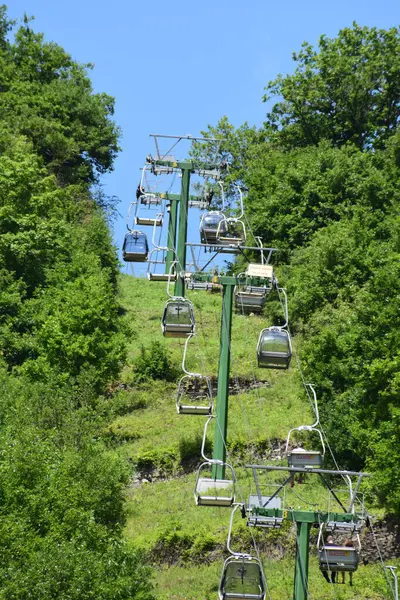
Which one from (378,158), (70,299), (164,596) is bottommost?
(164,596)

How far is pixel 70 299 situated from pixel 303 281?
794cm

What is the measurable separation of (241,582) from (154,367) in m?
22.9

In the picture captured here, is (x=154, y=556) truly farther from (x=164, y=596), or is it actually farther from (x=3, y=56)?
(x=3, y=56)

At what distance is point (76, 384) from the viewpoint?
4572 cm

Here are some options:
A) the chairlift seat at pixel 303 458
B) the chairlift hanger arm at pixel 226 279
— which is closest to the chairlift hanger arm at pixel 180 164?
the chairlift hanger arm at pixel 226 279

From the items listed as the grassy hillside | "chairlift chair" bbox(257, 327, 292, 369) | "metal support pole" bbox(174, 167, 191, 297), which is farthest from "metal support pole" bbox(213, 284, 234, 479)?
"chairlift chair" bbox(257, 327, 292, 369)

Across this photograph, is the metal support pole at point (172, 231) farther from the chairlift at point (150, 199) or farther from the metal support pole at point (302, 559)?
the metal support pole at point (302, 559)

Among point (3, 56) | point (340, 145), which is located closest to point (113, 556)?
point (340, 145)

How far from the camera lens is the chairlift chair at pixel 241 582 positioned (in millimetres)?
25656

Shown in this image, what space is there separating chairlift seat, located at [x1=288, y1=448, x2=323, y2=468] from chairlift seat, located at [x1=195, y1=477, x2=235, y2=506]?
3657 mm

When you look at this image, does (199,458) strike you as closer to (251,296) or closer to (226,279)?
(226,279)

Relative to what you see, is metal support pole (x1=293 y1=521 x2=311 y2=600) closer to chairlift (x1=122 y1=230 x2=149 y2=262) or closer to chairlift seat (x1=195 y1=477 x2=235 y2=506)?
chairlift seat (x1=195 y1=477 x2=235 y2=506)

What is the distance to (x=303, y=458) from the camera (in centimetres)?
2647

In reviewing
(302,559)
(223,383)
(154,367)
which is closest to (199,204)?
(223,383)
